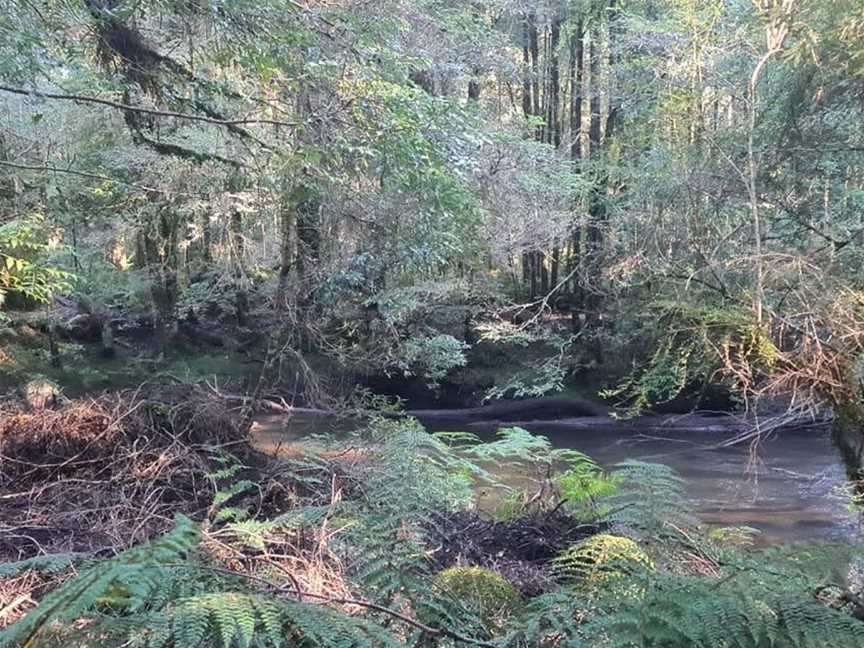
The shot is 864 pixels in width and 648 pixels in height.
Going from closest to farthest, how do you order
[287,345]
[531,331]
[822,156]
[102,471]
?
[102,471] < [822,156] < [287,345] < [531,331]

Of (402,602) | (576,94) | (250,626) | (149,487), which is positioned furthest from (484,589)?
(576,94)

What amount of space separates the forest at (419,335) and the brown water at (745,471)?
85mm

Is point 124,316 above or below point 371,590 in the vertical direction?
below

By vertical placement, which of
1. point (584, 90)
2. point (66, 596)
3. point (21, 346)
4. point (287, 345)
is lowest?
point (21, 346)

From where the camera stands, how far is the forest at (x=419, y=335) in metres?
1.90

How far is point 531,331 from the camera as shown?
44.1 ft

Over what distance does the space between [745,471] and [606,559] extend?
434cm

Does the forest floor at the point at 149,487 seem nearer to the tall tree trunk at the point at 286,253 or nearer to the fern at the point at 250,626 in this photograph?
the fern at the point at 250,626

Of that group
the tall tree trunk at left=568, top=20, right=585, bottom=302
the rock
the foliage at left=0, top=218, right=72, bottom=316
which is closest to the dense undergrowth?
the rock

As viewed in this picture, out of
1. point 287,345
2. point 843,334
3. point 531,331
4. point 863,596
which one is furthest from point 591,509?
point 531,331

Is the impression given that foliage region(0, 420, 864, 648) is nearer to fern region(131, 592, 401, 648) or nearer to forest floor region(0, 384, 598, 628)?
fern region(131, 592, 401, 648)

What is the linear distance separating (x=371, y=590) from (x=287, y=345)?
7.76 metres

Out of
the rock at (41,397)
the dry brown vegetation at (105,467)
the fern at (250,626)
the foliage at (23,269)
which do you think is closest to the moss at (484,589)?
the fern at (250,626)

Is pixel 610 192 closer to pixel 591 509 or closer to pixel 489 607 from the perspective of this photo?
pixel 591 509
